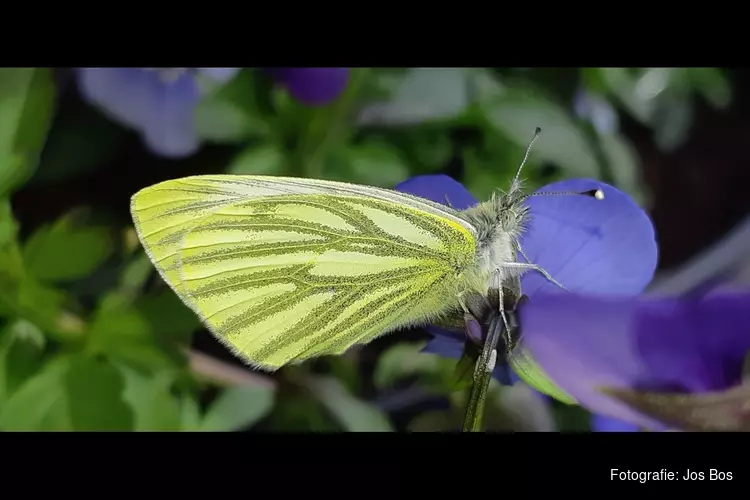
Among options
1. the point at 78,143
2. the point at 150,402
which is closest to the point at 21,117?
the point at 78,143

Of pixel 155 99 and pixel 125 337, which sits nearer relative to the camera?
pixel 125 337

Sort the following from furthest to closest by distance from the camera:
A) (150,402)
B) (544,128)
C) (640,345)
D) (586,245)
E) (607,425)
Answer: (544,128)
(150,402)
(607,425)
(586,245)
(640,345)

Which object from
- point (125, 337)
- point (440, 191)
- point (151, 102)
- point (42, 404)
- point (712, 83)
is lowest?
point (42, 404)

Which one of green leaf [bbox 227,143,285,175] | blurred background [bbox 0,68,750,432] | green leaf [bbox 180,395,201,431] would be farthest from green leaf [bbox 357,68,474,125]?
green leaf [bbox 180,395,201,431]

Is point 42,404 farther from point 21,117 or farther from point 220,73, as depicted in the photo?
point 220,73
